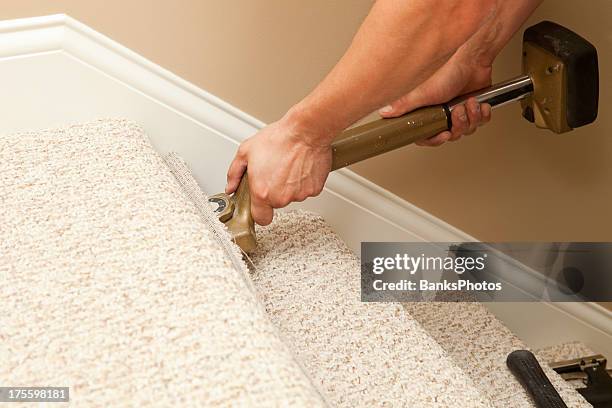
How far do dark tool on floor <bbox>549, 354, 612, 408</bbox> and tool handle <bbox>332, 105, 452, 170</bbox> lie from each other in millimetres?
545

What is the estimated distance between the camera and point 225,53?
1.24 m

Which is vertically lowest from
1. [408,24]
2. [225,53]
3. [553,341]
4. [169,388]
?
[553,341]

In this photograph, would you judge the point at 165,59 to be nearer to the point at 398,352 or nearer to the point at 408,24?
the point at 408,24

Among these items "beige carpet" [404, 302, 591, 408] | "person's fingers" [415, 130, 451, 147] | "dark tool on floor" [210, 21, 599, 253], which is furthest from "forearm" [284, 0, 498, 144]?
"beige carpet" [404, 302, 591, 408]

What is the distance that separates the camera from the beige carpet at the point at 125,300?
0.63m

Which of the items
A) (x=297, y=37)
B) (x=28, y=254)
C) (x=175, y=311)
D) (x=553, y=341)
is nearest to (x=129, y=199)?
(x=28, y=254)

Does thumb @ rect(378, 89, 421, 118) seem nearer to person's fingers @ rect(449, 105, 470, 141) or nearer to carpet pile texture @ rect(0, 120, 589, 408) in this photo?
person's fingers @ rect(449, 105, 470, 141)

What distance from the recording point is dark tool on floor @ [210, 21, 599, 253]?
1.11 meters

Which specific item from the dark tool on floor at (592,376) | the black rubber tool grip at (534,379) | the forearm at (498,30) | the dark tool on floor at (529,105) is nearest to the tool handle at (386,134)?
the dark tool on floor at (529,105)

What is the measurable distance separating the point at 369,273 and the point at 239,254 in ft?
1.04

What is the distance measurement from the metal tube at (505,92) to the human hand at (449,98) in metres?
0.01

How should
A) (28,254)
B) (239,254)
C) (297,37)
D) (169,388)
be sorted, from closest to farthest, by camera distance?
1. (169,388)
2. (28,254)
3. (239,254)
4. (297,37)

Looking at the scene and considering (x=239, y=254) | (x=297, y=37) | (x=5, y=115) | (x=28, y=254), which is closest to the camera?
(x=28, y=254)

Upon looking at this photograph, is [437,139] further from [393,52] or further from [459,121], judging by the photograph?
[393,52]
